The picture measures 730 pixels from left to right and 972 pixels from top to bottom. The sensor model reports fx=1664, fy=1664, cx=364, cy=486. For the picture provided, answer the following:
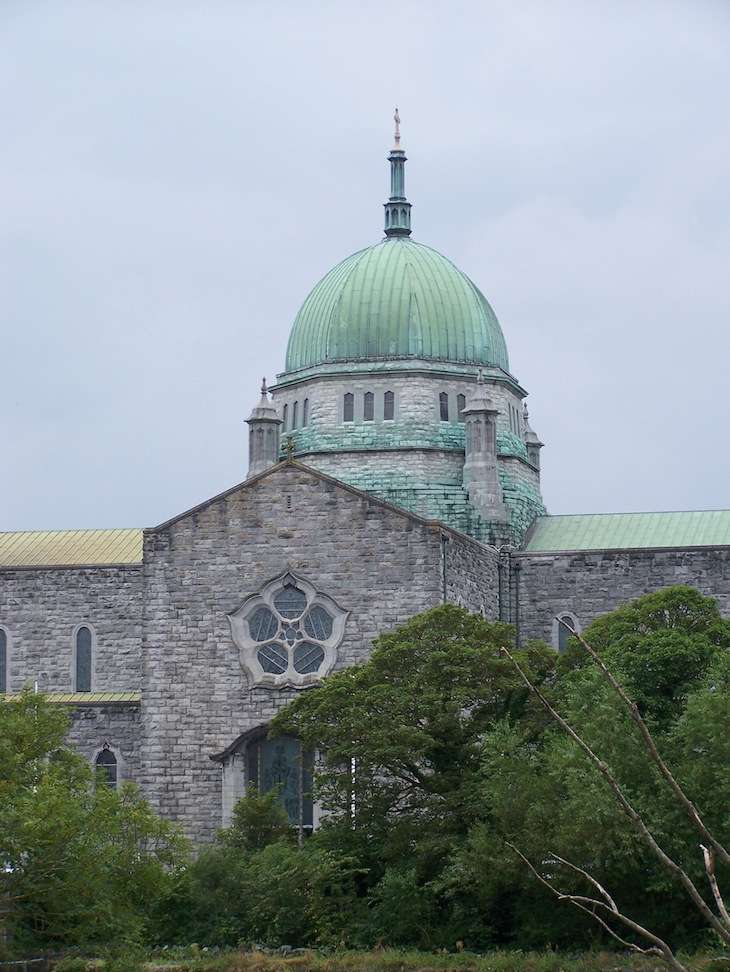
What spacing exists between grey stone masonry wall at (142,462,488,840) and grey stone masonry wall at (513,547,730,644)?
3.21m

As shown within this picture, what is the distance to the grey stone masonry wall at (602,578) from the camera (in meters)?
46.1

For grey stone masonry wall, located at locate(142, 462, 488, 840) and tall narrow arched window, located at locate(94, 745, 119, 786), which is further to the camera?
tall narrow arched window, located at locate(94, 745, 119, 786)

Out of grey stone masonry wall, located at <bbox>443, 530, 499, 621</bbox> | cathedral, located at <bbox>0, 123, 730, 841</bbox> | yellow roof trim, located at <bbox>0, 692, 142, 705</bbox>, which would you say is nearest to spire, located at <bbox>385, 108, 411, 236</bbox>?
cathedral, located at <bbox>0, 123, 730, 841</bbox>

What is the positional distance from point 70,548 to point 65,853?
2321 centimetres

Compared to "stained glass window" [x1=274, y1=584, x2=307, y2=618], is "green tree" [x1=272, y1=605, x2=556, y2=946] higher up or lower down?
lower down

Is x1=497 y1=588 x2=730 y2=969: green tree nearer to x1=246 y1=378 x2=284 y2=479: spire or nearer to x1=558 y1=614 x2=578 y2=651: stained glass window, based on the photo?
x1=558 y1=614 x2=578 y2=651: stained glass window

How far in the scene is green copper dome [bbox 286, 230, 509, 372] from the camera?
51.5 metres

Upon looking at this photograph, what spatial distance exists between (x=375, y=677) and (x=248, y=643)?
790cm

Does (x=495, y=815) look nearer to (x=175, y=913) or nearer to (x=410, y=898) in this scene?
(x=410, y=898)

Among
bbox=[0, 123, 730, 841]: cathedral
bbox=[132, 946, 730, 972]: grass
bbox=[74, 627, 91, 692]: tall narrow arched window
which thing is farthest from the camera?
bbox=[74, 627, 91, 692]: tall narrow arched window

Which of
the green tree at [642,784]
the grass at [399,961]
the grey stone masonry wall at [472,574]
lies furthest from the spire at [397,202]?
the grass at [399,961]

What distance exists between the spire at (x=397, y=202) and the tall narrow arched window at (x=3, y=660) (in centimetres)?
1827

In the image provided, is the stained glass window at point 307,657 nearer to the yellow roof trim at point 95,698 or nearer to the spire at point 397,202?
the yellow roof trim at point 95,698

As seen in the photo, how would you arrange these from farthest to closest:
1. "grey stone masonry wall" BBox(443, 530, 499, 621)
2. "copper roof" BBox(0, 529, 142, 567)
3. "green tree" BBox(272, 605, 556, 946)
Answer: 1. "copper roof" BBox(0, 529, 142, 567)
2. "grey stone masonry wall" BBox(443, 530, 499, 621)
3. "green tree" BBox(272, 605, 556, 946)
